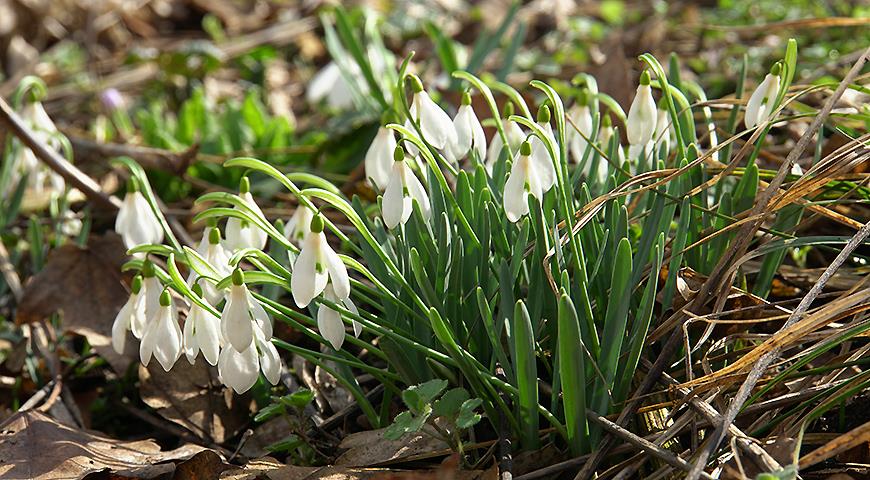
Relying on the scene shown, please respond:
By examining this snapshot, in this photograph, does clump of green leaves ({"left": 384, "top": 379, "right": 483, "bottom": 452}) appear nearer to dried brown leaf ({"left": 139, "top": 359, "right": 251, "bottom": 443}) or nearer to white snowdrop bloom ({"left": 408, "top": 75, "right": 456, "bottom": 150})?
white snowdrop bloom ({"left": 408, "top": 75, "right": 456, "bottom": 150})

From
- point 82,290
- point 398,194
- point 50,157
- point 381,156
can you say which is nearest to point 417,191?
point 398,194

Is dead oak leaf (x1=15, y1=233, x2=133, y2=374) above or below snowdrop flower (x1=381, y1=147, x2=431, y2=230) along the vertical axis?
below

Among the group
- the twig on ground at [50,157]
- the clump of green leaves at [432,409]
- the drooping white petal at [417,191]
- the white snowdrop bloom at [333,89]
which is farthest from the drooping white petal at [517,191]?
the white snowdrop bloom at [333,89]

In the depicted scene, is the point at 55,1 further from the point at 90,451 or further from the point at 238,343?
the point at 238,343

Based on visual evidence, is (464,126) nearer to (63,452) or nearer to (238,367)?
(238,367)

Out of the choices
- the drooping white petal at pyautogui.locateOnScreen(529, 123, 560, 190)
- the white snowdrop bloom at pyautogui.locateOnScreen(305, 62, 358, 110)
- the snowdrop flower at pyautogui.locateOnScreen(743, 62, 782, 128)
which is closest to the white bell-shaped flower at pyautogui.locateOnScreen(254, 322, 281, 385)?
the drooping white petal at pyautogui.locateOnScreen(529, 123, 560, 190)

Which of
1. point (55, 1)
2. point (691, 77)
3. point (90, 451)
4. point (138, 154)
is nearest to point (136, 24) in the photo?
point (55, 1)

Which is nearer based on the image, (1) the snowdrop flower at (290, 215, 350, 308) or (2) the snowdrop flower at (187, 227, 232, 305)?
(1) the snowdrop flower at (290, 215, 350, 308)
